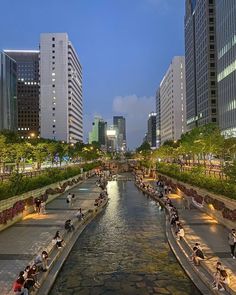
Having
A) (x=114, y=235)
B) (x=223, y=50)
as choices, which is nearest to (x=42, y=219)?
(x=114, y=235)

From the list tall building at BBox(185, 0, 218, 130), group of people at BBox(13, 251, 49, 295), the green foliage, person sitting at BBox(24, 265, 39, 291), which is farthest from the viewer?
tall building at BBox(185, 0, 218, 130)

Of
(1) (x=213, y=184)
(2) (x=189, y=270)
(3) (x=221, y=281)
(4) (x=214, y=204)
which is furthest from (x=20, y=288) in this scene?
(1) (x=213, y=184)

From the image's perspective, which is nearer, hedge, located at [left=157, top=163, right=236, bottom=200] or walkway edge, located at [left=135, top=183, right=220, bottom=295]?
walkway edge, located at [left=135, top=183, right=220, bottom=295]

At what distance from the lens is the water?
2269 cm

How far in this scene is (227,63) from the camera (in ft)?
396

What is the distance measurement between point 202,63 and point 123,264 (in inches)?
5839

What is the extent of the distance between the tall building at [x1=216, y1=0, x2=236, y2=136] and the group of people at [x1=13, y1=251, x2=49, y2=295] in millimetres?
94708

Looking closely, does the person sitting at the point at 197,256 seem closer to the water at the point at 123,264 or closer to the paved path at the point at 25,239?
the water at the point at 123,264

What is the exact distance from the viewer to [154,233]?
124 ft

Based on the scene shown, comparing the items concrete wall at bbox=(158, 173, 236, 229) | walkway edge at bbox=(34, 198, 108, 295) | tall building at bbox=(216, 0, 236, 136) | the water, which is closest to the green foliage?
concrete wall at bbox=(158, 173, 236, 229)

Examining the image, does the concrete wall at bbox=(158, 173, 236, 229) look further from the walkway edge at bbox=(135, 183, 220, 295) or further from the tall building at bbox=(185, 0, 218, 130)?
the tall building at bbox=(185, 0, 218, 130)

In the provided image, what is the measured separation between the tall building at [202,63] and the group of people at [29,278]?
132777mm

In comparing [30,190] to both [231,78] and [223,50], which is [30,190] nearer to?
[231,78]

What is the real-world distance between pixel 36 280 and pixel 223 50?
4597 inches
